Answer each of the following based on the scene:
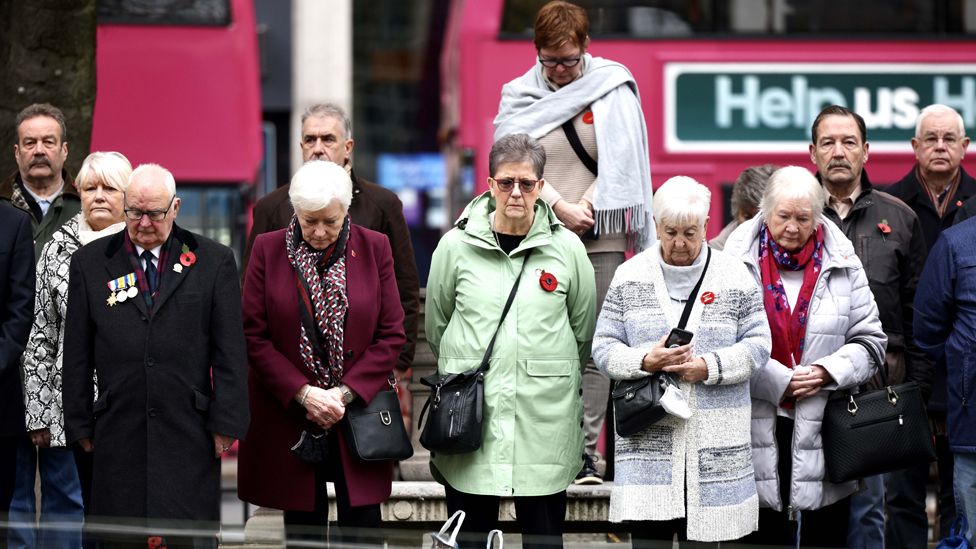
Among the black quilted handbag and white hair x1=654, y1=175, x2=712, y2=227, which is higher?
white hair x1=654, y1=175, x2=712, y2=227

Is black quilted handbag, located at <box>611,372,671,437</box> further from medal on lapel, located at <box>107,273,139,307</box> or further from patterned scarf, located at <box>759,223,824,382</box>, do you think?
medal on lapel, located at <box>107,273,139,307</box>

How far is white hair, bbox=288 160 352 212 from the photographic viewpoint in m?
5.62

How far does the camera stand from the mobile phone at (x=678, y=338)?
5492 millimetres

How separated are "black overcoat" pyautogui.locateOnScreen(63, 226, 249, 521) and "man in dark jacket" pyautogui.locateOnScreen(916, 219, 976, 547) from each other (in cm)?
262

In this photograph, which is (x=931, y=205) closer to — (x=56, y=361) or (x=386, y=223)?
(x=386, y=223)

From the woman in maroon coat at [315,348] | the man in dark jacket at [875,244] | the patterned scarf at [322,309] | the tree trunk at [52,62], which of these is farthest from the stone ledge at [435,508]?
the tree trunk at [52,62]

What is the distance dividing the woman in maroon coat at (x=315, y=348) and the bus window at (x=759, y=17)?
5.13 metres

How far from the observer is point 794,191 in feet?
19.2

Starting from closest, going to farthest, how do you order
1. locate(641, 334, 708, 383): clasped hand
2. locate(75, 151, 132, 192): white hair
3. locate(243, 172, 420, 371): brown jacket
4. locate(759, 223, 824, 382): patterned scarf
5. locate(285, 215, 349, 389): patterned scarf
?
locate(641, 334, 708, 383): clasped hand, locate(285, 215, 349, 389): patterned scarf, locate(759, 223, 824, 382): patterned scarf, locate(75, 151, 132, 192): white hair, locate(243, 172, 420, 371): brown jacket

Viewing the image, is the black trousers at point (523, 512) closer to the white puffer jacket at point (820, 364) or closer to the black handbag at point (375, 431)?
the black handbag at point (375, 431)

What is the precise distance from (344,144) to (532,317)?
4.59ft

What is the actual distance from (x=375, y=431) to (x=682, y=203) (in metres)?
1.35

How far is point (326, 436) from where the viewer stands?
18.8 feet

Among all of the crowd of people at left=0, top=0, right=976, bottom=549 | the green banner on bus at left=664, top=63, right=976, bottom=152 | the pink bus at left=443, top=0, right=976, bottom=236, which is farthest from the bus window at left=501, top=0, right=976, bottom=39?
the crowd of people at left=0, top=0, right=976, bottom=549
